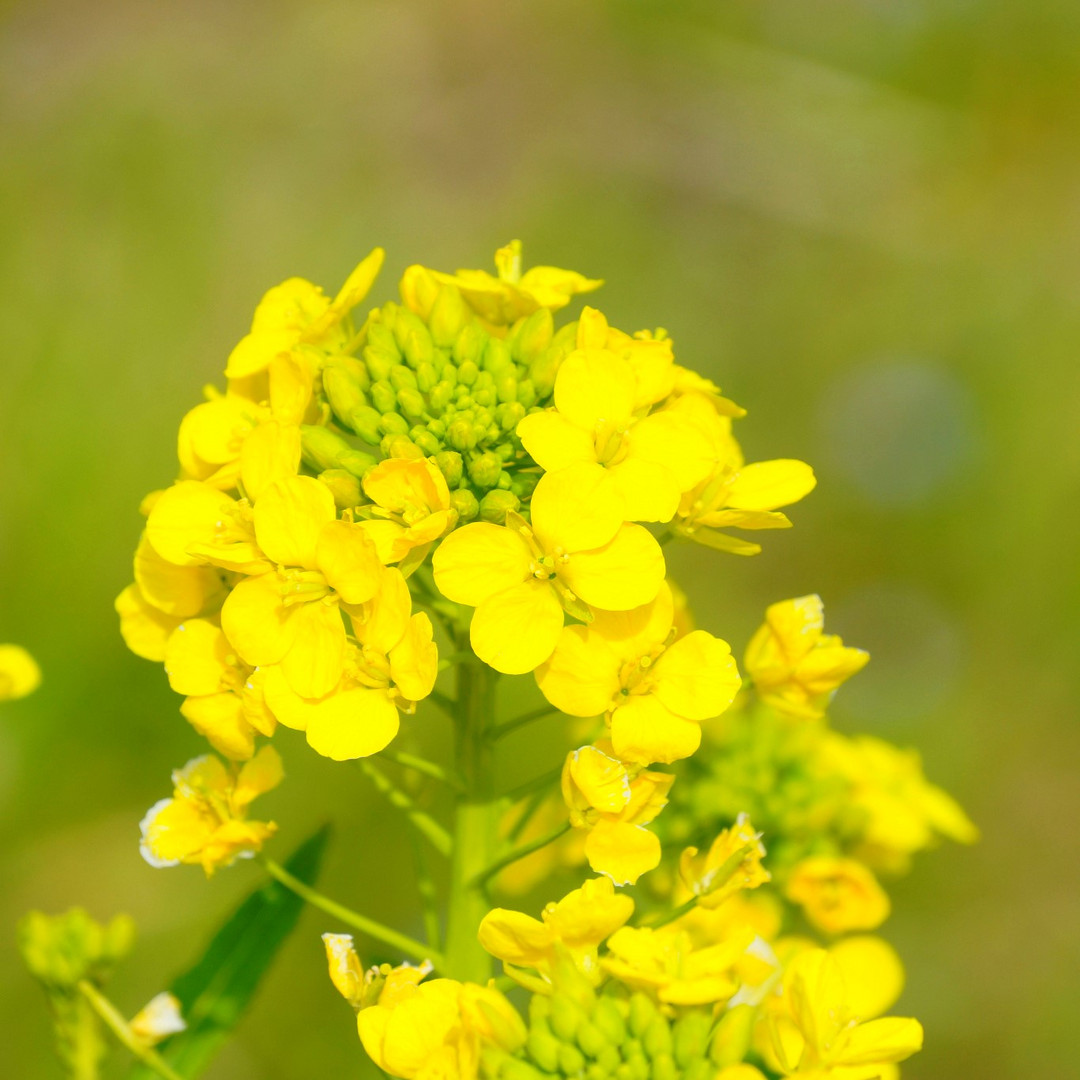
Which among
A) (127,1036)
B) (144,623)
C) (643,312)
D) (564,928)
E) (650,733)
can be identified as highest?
(643,312)

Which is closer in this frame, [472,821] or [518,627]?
[518,627]

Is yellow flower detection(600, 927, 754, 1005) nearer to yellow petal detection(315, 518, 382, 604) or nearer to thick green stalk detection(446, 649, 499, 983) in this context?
thick green stalk detection(446, 649, 499, 983)

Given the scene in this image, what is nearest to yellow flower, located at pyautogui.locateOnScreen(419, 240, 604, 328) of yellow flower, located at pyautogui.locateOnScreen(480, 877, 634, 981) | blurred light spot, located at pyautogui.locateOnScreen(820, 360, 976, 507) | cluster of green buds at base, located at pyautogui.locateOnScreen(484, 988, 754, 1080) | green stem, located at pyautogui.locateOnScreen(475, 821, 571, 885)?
green stem, located at pyautogui.locateOnScreen(475, 821, 571, 885)

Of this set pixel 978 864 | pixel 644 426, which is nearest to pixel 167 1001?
pixel 644 426

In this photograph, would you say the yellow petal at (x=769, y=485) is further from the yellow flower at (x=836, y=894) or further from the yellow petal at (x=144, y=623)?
the yellow flower at (x=836, y=894)

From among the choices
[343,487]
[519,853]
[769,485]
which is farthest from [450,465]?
[519,853]

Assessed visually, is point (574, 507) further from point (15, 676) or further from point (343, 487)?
point (15, 676)

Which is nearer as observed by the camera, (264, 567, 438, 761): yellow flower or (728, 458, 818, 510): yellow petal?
(264, 567, 438, 761): yellow flower
